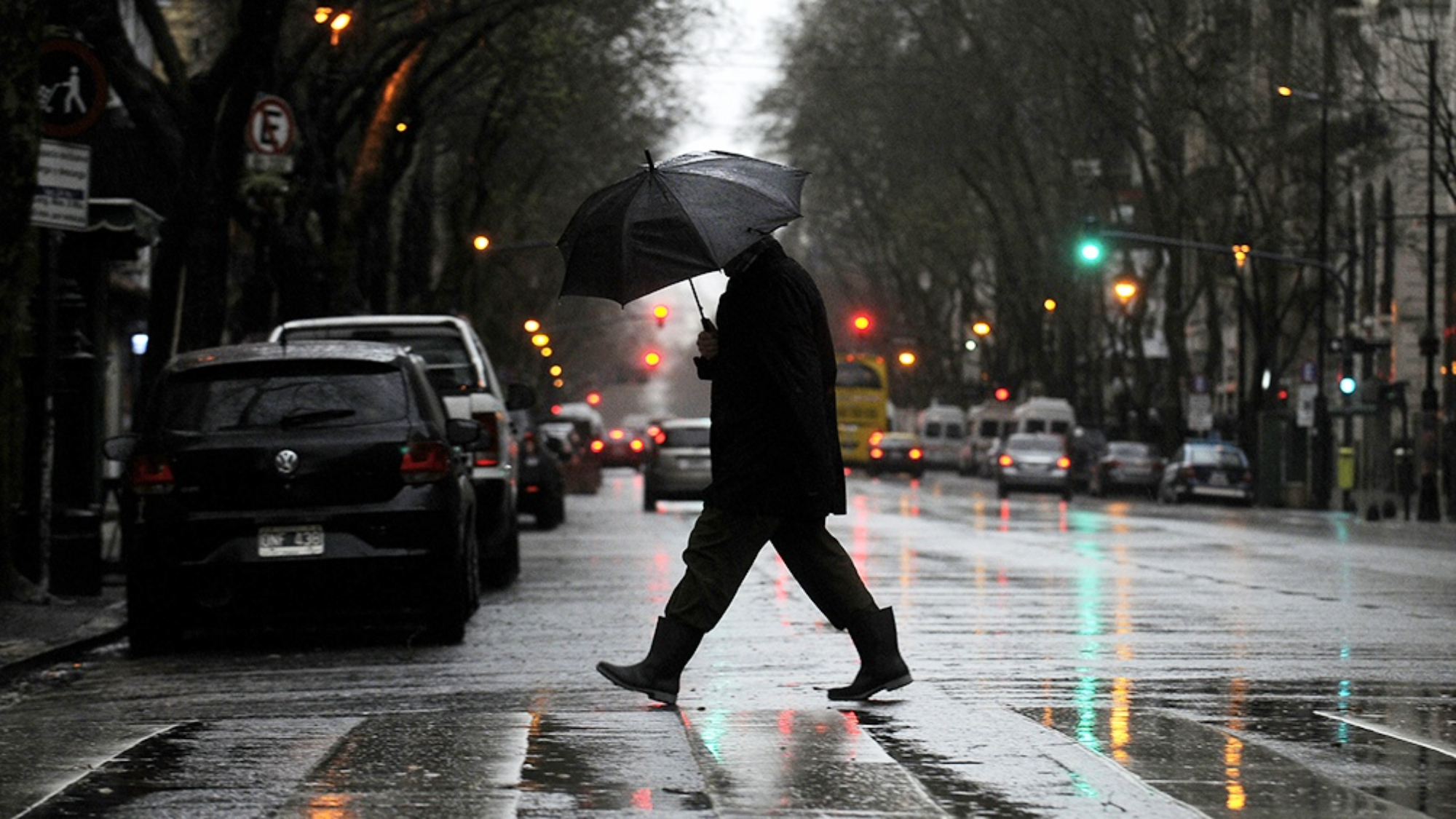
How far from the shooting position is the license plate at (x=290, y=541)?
13406 mm

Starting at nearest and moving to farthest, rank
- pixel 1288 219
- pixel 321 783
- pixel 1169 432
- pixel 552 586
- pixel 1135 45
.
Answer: pixel 321 783 < pixel 552 586 < pixel 1135 45 < pixel 1288 219 < pixel 1169 432

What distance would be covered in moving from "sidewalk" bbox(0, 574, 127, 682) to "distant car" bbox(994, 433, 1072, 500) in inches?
1480

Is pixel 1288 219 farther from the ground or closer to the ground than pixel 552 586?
farther from the ground

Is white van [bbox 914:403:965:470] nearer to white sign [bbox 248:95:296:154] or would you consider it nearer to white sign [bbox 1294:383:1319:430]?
white sign [bbox 1294:383:1319:430]

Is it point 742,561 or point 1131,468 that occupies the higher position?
point 1131,468

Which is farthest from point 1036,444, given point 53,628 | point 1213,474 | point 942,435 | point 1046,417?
point 53,628

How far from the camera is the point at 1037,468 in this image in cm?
5453

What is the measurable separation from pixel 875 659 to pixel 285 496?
15.2ft

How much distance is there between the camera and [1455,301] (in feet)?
190

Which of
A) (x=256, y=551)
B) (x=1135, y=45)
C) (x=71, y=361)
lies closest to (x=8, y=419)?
(x=71, y=361)

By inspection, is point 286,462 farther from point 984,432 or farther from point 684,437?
point 984,432

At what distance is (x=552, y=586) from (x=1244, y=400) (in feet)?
143

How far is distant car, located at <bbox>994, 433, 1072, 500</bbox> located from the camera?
54219mm

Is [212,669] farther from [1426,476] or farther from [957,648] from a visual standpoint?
[1426,476]
